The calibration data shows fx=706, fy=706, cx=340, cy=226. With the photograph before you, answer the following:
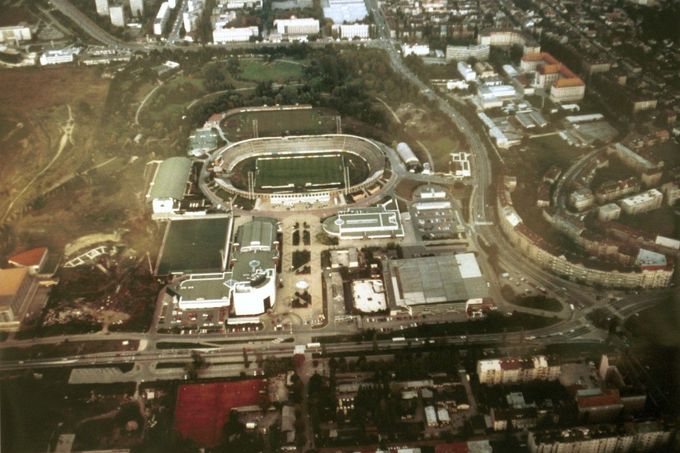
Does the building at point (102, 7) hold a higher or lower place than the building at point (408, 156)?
higher

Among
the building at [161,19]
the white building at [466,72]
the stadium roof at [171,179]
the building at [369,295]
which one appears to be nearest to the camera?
the building at [369,295]

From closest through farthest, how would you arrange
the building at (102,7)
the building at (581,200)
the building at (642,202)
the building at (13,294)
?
1. the building at (13,294)
2. the building at (642,202)
3. the building at (581,200)
4. the building at (102,7)

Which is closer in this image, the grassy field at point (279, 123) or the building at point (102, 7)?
the grassy field at point (279, 123)

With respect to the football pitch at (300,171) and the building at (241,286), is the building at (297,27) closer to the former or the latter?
the football pitch at (300,171)

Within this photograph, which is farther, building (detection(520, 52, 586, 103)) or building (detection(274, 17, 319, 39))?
building (detection(274, 17, 319, 39))

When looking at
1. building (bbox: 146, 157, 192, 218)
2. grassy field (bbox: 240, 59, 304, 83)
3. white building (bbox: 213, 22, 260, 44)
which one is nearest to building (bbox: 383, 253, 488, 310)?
building (bbox: 146, 157, 192, 218)

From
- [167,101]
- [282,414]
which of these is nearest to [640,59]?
[167,101]

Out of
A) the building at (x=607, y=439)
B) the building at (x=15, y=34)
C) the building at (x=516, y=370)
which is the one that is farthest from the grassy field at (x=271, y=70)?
the building at (x=607, y=439)

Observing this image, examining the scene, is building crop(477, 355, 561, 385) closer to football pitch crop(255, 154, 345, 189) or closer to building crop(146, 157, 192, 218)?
football pitch crop(255, 154, 345, 189)
